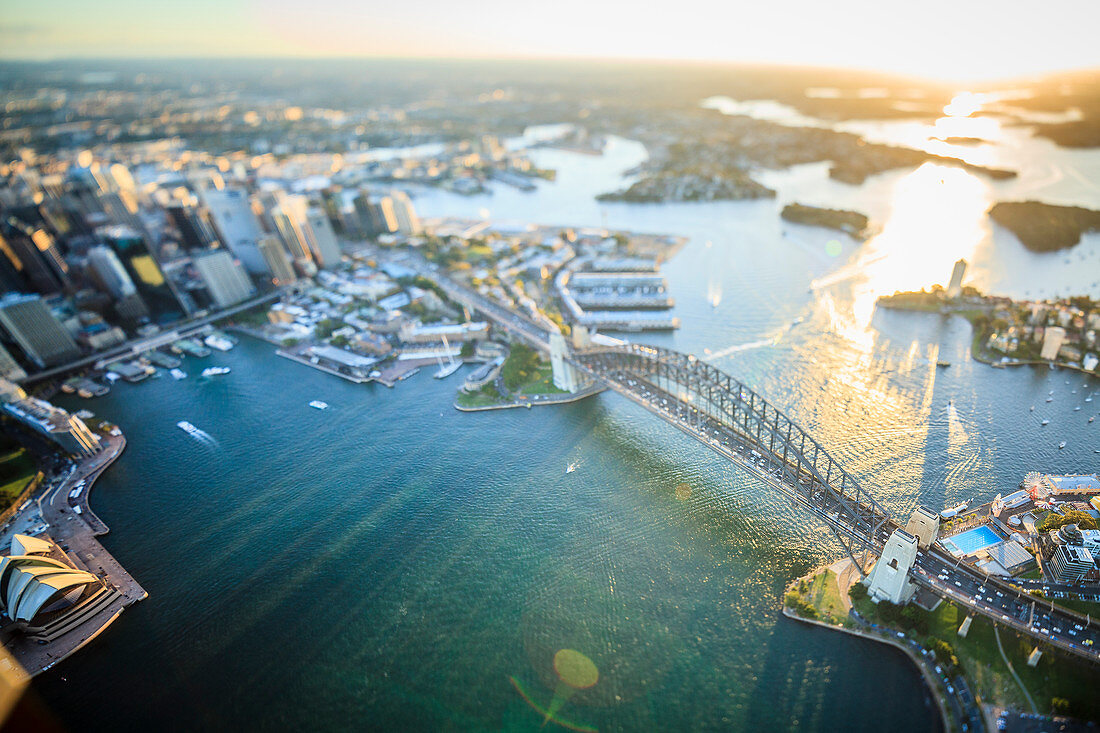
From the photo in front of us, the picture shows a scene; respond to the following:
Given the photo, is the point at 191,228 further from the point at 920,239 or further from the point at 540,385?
the point at 920,239

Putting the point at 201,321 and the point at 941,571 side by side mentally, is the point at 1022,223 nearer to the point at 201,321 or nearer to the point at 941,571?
the point at 941,571

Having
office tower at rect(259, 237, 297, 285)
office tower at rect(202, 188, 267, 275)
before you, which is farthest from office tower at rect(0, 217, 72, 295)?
office tower at rect(259, 237, 297, 285)

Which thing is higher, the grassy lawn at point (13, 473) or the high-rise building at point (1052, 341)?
the high-rise building at point (1052, 341)

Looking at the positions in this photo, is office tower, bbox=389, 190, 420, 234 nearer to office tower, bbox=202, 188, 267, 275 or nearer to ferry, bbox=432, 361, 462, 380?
office tower, bbox=202, 188, 267, 275

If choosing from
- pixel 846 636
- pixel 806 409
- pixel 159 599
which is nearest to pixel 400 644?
pixel 159 599

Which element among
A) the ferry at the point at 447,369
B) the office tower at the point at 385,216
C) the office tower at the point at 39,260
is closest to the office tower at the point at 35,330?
the office tower at the point at 39,260

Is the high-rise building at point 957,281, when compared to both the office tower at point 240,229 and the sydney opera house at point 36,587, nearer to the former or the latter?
the sydney opera house at point 36,587

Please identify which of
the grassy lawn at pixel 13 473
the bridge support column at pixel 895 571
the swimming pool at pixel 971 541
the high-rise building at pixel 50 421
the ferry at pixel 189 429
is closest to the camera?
the bridge support column at pixel 895 571
